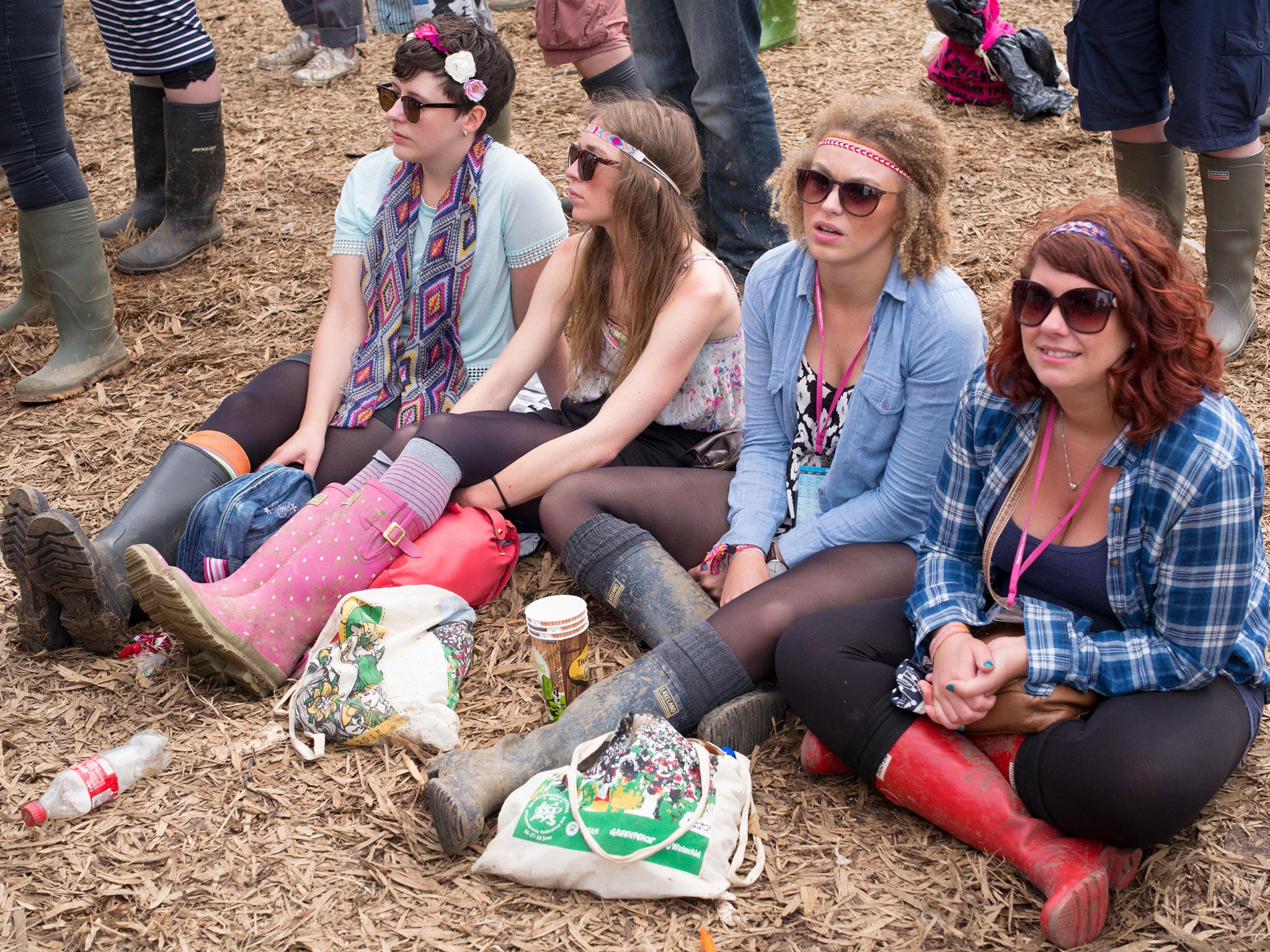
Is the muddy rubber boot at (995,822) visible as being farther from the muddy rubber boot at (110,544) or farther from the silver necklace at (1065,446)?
the muddy rubber boot at (110,544)

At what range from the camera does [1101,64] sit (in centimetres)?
401

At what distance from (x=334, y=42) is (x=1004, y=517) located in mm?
6106

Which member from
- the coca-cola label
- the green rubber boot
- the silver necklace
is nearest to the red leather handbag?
the coca-cola label

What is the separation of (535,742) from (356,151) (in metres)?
4.62

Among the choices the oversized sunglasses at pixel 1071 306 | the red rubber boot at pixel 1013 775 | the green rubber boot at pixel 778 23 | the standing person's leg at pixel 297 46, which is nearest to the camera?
the oversized sunglasses at pixel 1071 306

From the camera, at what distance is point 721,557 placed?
2.93 meters

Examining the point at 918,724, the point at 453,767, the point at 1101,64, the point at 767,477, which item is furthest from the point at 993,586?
the point at 1101,64

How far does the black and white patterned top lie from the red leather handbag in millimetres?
764

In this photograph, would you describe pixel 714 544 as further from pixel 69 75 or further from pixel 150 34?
pixel 69 75

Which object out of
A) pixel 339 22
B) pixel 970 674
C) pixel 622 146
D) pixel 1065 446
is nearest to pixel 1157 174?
pixel 622 146

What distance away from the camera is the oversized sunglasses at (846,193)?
102 inches

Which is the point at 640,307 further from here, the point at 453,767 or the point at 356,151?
the point at 356,151

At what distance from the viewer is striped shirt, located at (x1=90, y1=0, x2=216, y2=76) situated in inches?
180

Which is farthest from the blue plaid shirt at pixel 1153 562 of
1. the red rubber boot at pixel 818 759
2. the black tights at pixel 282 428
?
the black tights at pixel 282 428
